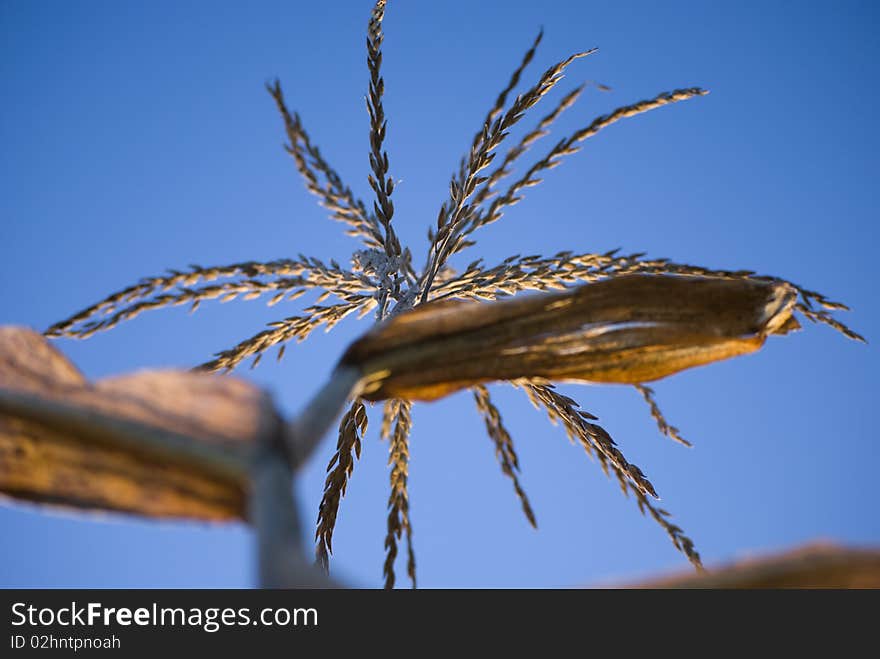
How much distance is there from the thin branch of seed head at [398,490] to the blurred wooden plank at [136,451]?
0.90 m

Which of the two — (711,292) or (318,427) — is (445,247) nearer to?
(711,292)

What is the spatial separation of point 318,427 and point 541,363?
43cm

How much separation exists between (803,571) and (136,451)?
65cm

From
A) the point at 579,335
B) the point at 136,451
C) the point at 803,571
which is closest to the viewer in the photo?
the point at 803,571

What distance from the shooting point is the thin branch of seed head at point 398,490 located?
161cm

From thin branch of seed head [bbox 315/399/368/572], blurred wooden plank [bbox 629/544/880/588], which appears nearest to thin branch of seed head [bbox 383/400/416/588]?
thin branch of seed head [bbox 315/399/368/572]

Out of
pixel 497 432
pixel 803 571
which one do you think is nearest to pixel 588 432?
pixel 497 432

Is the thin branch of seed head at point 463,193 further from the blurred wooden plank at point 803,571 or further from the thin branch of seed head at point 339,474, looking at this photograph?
the blurred wooden plank at point 803,571

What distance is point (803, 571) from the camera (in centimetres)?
57

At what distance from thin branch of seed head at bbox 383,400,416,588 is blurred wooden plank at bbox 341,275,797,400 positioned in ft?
2.13

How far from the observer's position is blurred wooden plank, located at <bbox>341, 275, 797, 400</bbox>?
3.25 feet

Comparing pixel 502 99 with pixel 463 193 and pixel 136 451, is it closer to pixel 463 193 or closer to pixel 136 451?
pixel 463 193
